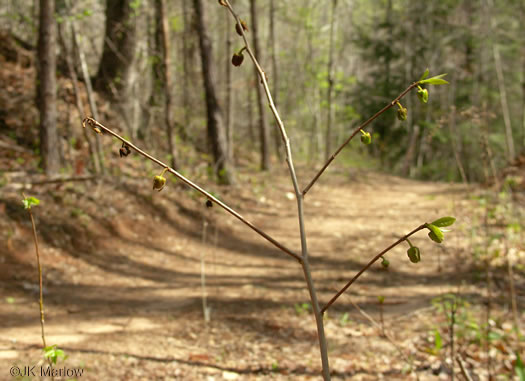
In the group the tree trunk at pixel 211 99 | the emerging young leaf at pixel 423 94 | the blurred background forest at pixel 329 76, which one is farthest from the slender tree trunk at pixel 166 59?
the emerging young leaf at pixel 423 94

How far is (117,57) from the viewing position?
10594 mm

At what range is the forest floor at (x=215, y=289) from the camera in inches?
121

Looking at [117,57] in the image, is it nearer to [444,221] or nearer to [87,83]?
[87,83]

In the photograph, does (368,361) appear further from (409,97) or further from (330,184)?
(409,97)

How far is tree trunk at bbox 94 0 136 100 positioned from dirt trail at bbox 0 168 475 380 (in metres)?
4.72

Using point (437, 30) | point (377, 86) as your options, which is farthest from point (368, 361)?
point (437, 30)

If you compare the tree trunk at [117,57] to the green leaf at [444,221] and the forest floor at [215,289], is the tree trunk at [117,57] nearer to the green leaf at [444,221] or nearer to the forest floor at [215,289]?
the forest floor at [215,289]

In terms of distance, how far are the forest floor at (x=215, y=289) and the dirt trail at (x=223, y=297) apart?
0.06 ft

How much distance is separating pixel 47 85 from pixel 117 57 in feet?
14.2

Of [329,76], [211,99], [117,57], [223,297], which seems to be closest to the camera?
[223,297]

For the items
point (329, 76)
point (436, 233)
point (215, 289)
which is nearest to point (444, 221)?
point (436, 233)

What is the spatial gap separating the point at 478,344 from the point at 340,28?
1995 cm

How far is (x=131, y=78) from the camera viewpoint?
10.9 meters

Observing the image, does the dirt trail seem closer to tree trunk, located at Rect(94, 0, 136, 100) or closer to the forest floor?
the forest floor
